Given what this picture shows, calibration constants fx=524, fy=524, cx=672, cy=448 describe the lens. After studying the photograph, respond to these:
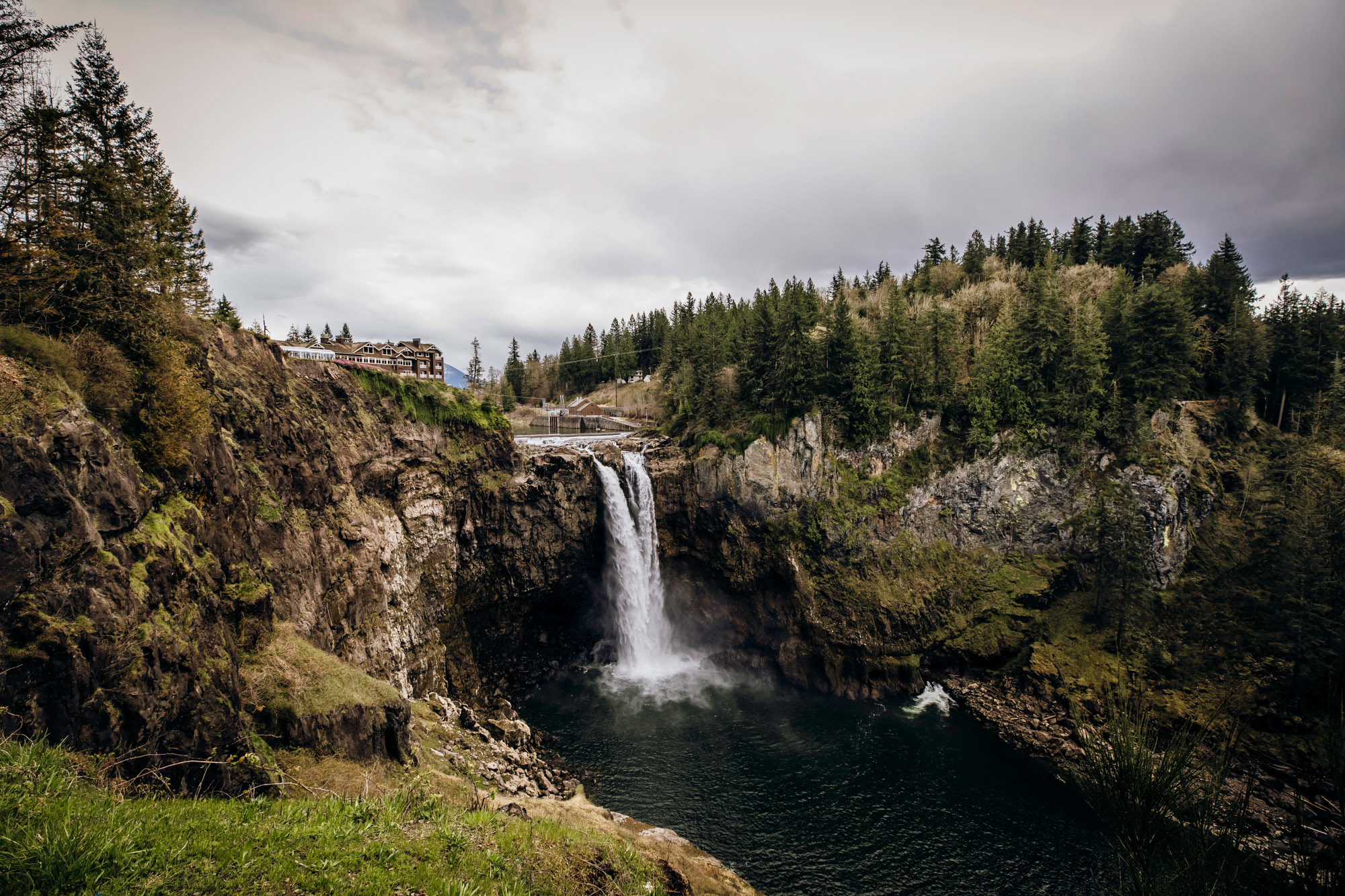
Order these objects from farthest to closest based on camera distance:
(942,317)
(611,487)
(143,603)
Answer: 1. (942,317)
2. (611,487)
3. (143,603)

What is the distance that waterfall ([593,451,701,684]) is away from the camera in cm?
4112

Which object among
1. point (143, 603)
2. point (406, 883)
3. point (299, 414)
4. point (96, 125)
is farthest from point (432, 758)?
point (96, 125)

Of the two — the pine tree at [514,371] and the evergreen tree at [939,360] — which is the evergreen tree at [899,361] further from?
the pine tree at [514,371]

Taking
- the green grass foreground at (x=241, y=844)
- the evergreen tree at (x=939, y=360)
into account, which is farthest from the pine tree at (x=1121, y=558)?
the green grass foreground at (x=241, y=844)

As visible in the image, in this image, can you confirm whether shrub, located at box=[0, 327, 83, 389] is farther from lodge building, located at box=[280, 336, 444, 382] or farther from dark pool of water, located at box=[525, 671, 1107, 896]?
lodge building, located at box=[280, 336, 444, 382]

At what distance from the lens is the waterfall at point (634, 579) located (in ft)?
135

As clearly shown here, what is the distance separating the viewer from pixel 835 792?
26.2 meters

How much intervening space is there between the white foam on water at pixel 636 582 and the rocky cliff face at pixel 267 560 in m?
1.56

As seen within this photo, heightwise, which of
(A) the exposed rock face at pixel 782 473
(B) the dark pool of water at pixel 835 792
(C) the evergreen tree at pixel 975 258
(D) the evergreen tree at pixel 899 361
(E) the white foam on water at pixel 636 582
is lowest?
(B) the dark pool of water at pixel 835 792

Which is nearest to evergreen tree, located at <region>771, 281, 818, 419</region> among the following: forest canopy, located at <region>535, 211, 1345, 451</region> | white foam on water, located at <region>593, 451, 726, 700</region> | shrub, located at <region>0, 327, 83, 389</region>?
forest canopy, located at <region>535, 211, 1345, 451</region>

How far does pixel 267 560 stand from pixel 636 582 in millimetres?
26093

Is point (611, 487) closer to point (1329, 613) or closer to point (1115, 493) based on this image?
point (1115, 493)

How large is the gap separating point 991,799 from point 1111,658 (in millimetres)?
14751

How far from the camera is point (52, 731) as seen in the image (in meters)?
9.29
